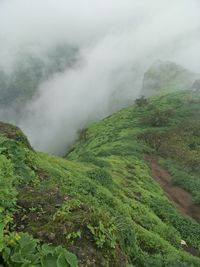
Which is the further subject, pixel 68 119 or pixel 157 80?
pixel 68 119

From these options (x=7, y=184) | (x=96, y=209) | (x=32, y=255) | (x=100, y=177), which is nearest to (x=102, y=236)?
(x=96, y=209)

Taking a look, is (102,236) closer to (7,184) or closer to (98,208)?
(7,184)

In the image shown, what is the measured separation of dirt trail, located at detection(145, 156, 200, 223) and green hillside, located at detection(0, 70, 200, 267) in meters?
0.55

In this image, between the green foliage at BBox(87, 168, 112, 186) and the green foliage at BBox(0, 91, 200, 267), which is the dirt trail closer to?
the green foliage at BBox(0, 91, 200, 267)

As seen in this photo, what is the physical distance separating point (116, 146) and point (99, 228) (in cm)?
3848

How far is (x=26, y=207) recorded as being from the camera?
10.6 m

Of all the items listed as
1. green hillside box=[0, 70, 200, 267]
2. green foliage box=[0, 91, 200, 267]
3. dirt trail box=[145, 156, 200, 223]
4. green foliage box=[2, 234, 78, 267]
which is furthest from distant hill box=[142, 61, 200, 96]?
green foliage box=[2, 234, 78, 267]

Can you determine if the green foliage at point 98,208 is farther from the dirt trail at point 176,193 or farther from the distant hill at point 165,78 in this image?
the distant hill at point 165,78

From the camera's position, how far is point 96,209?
11352mm

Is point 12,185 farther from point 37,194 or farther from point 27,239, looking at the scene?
point 27,239

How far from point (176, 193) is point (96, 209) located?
27.3 meters

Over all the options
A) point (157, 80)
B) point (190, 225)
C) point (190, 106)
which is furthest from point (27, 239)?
point (157, 80)

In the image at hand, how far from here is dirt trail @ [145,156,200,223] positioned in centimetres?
3386

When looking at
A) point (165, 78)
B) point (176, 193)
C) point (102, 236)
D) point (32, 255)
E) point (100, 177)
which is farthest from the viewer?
point (165, 78)
